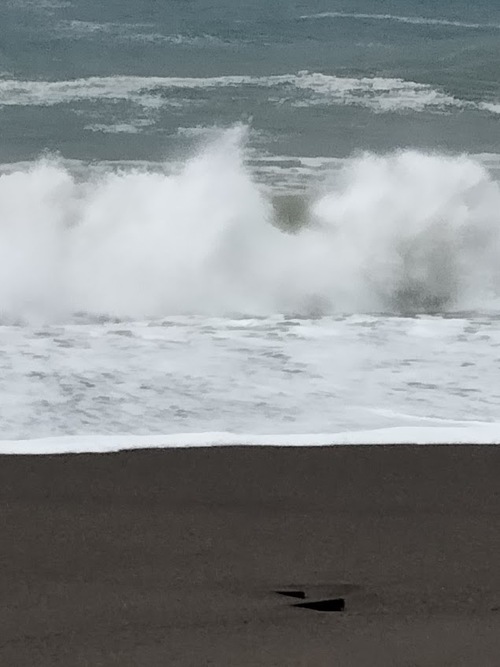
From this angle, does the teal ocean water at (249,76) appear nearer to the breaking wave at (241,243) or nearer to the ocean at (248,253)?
the ocean at (248,253)

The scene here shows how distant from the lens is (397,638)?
2578 millimetres

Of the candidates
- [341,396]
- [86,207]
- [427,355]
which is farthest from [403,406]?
[86,207]

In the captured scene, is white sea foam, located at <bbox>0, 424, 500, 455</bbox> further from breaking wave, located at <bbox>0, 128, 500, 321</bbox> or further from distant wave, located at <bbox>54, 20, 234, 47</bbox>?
distant wave, located at <bbox>54, 20, 234, 47</bbox>

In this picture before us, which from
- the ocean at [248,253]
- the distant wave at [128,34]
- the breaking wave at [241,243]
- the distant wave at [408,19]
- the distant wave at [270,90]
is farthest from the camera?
the distant wave at [408,19]

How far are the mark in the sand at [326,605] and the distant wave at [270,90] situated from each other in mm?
12860

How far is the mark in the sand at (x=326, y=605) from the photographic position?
273 cm

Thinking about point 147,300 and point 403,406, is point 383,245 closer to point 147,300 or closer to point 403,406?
point 147,300

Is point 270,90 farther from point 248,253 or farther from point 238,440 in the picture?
point 238,440

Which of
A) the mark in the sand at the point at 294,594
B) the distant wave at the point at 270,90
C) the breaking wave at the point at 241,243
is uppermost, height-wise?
the distant wave at the point at 270,90

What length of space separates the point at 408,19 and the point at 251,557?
22229mm

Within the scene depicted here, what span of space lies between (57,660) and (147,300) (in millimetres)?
3985

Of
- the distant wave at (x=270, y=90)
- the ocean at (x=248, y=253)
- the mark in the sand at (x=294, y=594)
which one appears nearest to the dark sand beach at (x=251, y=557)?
the mark in the sand at (x=294, y=594)

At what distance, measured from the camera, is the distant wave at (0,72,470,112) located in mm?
15492

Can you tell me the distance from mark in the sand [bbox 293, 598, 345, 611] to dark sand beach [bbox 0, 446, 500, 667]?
21 mm
